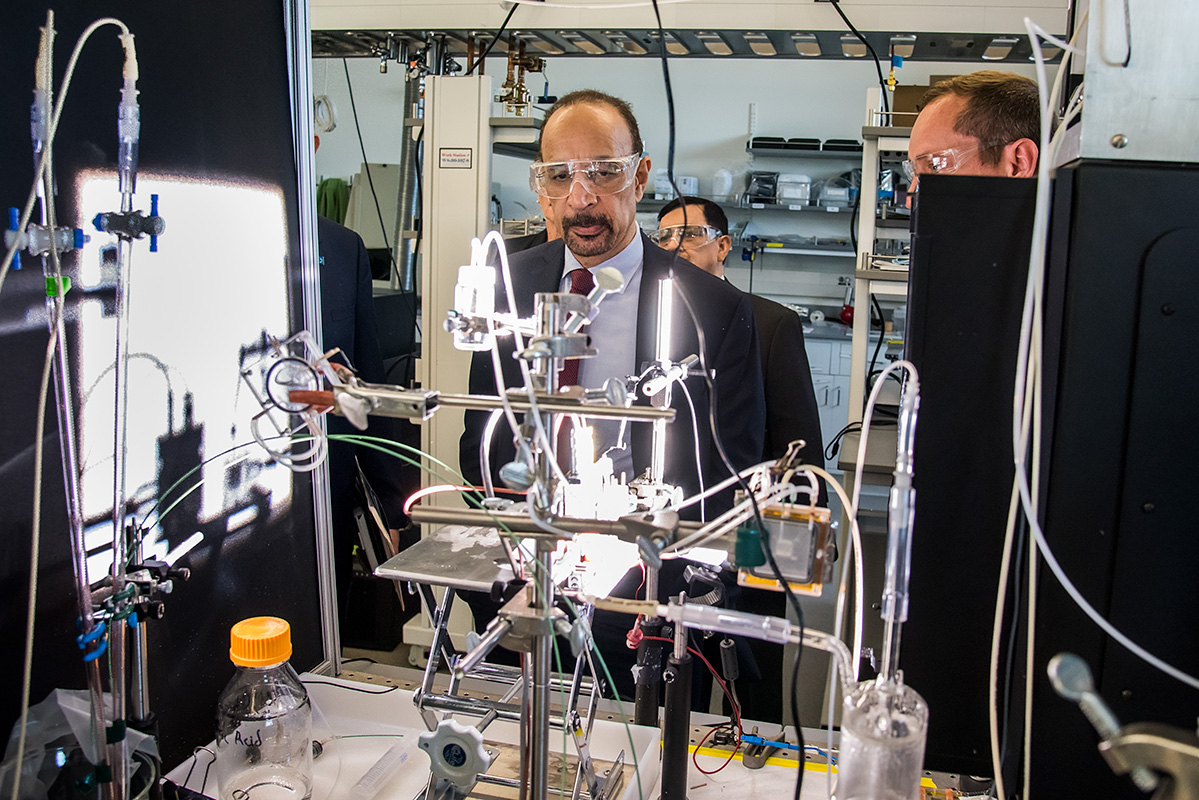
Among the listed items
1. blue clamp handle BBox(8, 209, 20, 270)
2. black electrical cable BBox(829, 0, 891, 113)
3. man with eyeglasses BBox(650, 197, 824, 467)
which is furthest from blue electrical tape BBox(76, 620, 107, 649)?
black electrical cable BBox(829, 0, 891, 113)

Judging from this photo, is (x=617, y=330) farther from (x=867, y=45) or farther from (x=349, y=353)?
(x=867, y=45)

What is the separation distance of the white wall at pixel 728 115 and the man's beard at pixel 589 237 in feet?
14.9

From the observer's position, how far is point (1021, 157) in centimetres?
166

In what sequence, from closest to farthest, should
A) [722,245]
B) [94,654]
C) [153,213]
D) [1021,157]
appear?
[94,654] → [153,213] → [1021,157] → [722,245]

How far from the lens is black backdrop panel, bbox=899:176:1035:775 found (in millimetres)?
828

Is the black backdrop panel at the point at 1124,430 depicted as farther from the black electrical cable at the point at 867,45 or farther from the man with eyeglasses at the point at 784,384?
the black electrical cable at the point at 867,45

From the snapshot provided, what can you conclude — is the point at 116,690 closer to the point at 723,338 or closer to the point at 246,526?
the point at 246,526

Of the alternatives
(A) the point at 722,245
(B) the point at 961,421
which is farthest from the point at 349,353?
(B) the point at 961,421

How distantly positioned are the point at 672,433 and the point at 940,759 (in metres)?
1.05

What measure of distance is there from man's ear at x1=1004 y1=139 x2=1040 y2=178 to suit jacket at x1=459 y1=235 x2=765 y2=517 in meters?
0.66

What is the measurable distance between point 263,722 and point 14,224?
717 millimetres

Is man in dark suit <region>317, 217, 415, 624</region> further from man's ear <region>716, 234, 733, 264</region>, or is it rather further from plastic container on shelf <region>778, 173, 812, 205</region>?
plastic container on shelf <region>778, 173, 812, 205</region>

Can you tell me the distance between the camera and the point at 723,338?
2.11 metres

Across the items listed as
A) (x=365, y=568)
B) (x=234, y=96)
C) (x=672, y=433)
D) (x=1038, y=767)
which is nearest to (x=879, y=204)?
(x=672, y=433)
